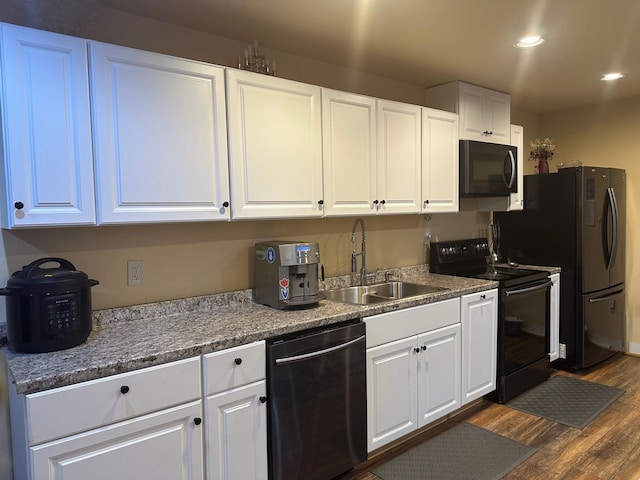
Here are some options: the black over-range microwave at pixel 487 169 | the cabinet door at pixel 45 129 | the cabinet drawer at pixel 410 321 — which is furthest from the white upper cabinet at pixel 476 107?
the cabinet door at pixel 45 129

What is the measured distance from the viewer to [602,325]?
3916 mm

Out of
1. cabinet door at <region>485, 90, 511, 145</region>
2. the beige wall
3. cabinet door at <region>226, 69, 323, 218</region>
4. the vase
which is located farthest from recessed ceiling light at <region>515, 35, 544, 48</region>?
the beige wall

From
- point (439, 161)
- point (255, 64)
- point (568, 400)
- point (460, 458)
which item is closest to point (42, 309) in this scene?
point (255, 64)

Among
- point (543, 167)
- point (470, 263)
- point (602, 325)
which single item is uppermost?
point (543, 167)

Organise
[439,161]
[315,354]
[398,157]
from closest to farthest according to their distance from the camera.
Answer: [315,354], [398,157], [439,161]

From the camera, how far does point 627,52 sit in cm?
283

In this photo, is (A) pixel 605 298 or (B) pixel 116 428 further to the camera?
(A) pixel 605 298

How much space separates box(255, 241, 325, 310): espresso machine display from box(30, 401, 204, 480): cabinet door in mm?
730

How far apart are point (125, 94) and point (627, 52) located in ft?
10.0

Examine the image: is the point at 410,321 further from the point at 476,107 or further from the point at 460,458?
the point at 476,107

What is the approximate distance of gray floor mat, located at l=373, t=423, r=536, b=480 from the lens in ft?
7.77

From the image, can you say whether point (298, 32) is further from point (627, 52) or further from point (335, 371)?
point (627, 52)

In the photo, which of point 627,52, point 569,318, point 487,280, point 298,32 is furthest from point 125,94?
point 569,318

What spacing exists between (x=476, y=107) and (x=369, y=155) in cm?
130
